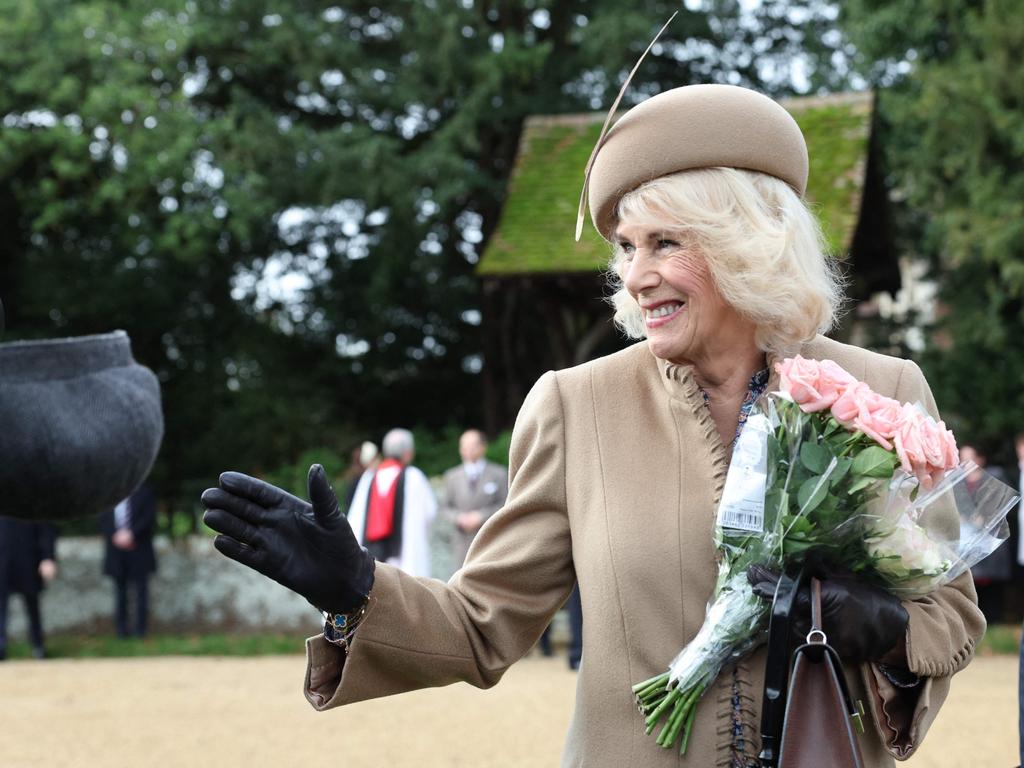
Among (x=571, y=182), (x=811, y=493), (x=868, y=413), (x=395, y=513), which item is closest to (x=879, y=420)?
(x=868, y=413)

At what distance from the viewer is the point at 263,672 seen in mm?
11398

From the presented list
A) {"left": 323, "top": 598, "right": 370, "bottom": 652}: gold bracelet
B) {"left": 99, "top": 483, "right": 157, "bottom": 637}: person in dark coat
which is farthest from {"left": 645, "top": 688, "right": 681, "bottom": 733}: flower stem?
{"left": 99, "top": 483, "right": 157, "bottom": 637}: person in dark coat

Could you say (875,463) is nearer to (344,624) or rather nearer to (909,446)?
(909,446)

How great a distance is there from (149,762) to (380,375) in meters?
12.3

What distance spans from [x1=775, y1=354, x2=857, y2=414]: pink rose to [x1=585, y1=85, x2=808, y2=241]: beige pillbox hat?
0.39 metres

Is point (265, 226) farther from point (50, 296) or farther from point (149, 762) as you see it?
point (149, 762)

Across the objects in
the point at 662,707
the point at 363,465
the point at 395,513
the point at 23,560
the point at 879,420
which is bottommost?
the point at 23,560

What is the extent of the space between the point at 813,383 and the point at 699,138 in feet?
1.57

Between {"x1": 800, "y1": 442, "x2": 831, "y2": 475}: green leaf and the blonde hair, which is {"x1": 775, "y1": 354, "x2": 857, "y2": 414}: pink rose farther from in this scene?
the blonde hair

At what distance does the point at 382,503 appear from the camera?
10.6 metres

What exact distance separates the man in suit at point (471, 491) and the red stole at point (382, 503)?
39.0 inches

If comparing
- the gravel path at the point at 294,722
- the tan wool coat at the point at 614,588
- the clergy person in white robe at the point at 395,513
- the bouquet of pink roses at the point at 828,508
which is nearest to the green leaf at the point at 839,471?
the bouquet of pink roses at the point at 828,508

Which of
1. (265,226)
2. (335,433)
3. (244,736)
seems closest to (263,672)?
(244,736)

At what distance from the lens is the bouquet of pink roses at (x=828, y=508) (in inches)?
88.4
